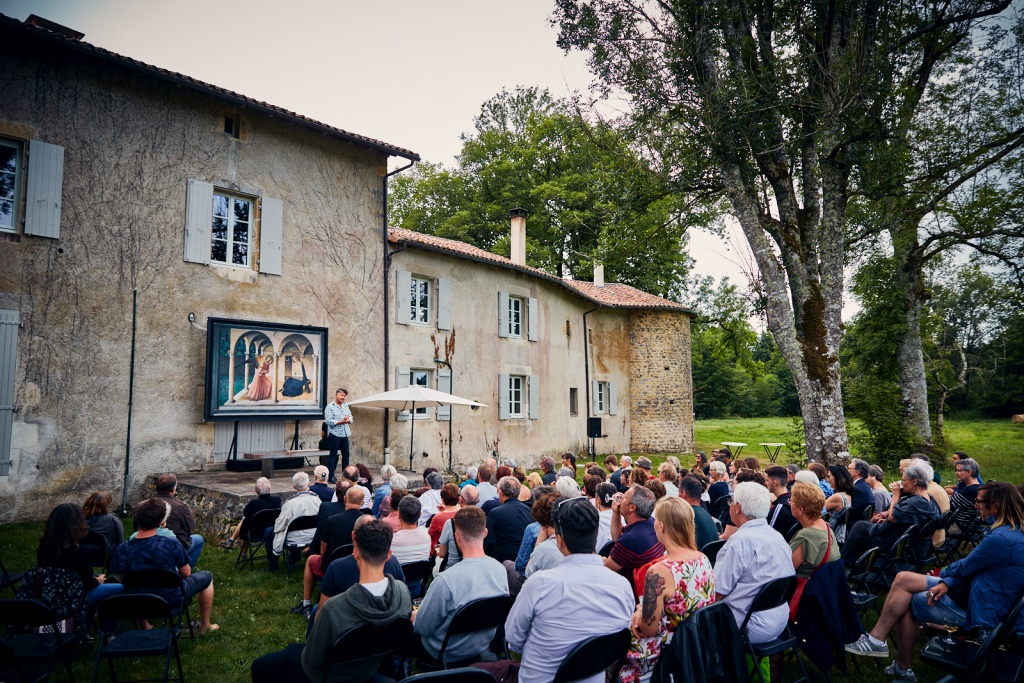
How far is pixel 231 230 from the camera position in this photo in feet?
37.0

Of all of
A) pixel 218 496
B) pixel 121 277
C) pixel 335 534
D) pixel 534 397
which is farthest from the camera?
pixel 534 397

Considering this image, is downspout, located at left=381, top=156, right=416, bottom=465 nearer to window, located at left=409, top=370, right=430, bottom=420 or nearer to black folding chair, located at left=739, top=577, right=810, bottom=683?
window, located at left=409, top=370, right=430, bottom=420

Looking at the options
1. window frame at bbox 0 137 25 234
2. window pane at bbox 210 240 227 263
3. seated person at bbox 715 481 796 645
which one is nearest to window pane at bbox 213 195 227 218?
window pane at bbox 210 240 227 263

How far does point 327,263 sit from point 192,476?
4.69 meters

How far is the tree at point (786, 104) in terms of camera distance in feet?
37.7

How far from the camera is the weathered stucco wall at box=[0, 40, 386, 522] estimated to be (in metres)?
9.00

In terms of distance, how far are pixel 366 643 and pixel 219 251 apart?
9859 millimetres

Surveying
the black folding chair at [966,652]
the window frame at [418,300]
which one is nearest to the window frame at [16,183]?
the window frame at [418,300]

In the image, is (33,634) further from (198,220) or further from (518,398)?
(518,398)

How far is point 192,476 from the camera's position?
391 inches

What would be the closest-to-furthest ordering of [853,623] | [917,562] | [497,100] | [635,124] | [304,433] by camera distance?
[853,623] → [917,562] → [304,433] → [635,124] → [497,100]

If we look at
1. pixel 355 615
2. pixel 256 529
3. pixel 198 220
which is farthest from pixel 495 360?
pixel 355 615

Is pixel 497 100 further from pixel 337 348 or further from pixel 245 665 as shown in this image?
pixel 245 665

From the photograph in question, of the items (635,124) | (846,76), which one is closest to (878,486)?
(846,76)
